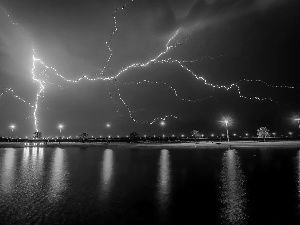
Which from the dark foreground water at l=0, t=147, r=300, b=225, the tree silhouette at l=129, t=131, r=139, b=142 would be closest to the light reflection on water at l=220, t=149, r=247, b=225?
the dark foreground water at l=0, t=147, r=300, b=225

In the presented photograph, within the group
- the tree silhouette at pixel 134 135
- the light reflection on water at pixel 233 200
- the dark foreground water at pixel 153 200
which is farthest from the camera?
the tree silhouette at pixel 134 135

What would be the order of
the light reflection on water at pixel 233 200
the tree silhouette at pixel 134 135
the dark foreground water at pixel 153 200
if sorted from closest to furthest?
the light reflection on water at pixel 233 200 < the dark foreground water at pixel 153 200 < the tree silhouette at pixel 134 135

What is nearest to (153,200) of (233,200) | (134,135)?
(233,200)

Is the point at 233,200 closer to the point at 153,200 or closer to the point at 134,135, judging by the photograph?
the point at 153,200

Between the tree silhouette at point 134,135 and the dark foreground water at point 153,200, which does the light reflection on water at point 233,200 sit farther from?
the tree silhouette at point 134,135

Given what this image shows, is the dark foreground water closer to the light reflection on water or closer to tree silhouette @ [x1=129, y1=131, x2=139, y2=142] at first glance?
the light reflection on water

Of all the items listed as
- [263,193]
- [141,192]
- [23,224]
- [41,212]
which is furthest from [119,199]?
[263,193]

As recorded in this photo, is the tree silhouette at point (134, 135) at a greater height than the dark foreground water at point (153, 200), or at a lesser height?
greater

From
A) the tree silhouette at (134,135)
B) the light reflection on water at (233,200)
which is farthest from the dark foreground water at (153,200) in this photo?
the tree silhouette at (134,135)

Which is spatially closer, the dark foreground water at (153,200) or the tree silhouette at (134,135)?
the dark foreground water at (153,200)

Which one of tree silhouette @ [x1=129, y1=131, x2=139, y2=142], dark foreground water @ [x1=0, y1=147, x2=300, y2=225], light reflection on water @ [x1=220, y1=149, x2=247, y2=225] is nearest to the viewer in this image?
light reflection on water @ [x1=220, y1=149, x2=247, y2=225]

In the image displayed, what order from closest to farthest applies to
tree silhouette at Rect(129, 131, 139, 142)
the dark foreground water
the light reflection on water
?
1. the light reflection on water
2. the dark foreground water
3. tree silhouette at Rect(129, 131, 139, 142)
